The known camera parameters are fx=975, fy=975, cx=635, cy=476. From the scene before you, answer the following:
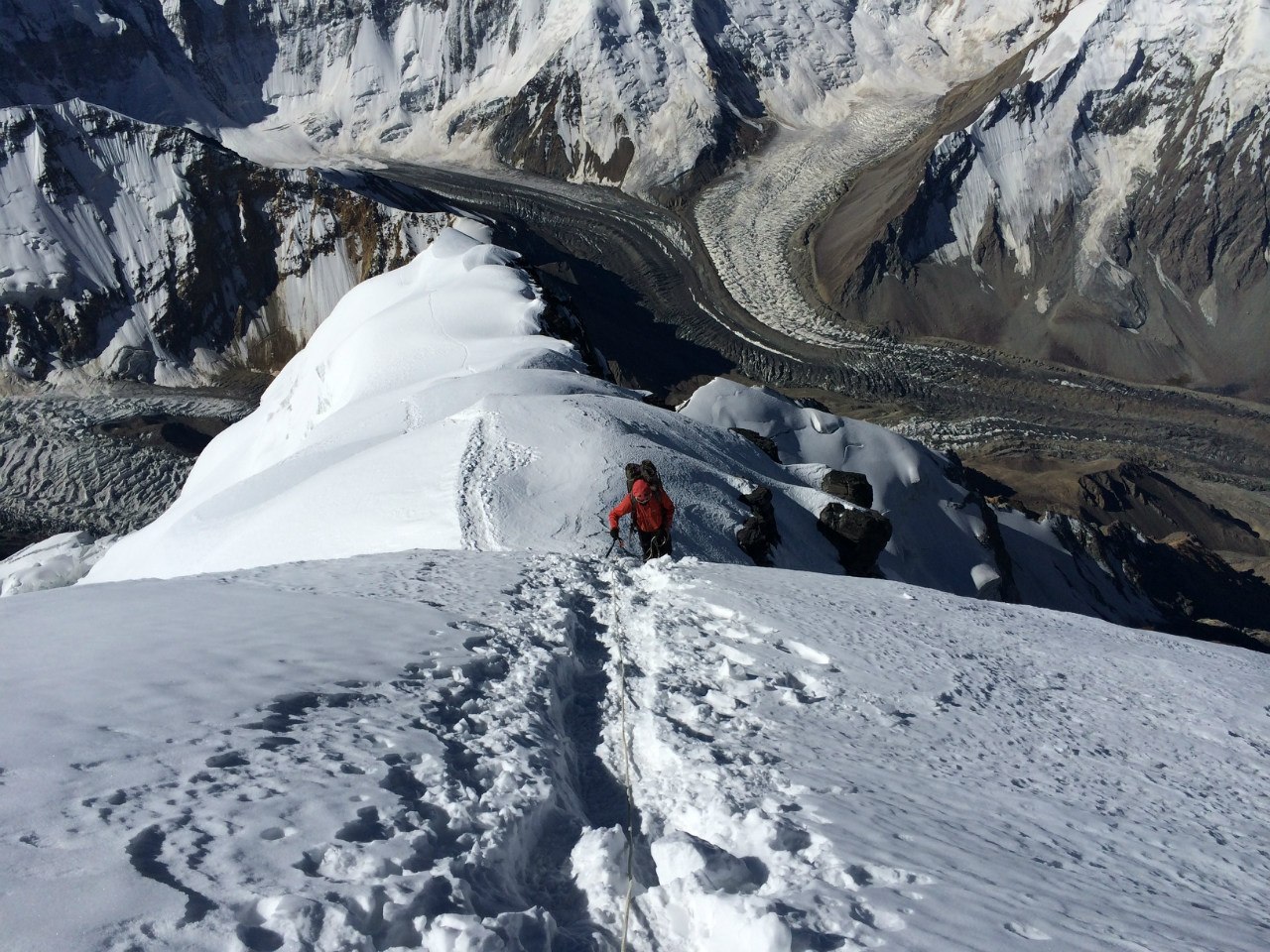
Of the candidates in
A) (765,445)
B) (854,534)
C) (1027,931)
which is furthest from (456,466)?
(765,445)

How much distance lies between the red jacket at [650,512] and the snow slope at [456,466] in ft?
2.85

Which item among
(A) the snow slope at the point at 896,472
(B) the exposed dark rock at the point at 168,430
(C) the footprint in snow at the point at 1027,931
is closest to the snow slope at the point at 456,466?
(A) the snow slope at the point at 896,472

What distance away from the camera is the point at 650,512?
11898mm

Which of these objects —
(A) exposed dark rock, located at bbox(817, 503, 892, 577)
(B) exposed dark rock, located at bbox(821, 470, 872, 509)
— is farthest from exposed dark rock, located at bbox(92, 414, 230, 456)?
(A) exposed dark rock, located at bbox(817, 503, 892, 577)

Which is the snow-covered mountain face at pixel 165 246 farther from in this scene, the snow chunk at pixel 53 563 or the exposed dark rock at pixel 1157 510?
the exposed dark rock at pixel 1157 510

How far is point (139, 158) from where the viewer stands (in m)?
53.3

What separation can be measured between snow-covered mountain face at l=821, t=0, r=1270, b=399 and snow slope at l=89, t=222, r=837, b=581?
36.0 metres

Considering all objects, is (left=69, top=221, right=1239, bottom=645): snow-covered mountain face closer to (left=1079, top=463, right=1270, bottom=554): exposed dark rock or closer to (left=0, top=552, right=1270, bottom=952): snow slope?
(left=0, top=552, right=1270, bottom=952): snow slope

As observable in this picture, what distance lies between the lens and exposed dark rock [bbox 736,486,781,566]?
50.1ft

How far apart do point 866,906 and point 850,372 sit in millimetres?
47489

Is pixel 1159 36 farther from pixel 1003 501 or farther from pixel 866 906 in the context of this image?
pixel 866 906

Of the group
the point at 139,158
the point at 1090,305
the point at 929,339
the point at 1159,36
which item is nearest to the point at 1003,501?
the point at 929,339

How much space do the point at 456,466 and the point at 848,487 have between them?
1094 centimetres

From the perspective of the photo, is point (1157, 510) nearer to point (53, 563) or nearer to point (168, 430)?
point (53, 563)
